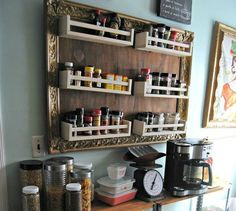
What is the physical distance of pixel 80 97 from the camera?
129 cm

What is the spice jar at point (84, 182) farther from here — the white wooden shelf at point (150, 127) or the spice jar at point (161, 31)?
the spice jar at point (161, 31)

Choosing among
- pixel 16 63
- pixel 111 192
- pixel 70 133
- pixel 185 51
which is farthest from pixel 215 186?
pixel 16 63

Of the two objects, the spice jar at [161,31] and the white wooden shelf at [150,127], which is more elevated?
the spice jar at [161,31]

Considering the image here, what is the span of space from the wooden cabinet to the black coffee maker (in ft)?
0.54

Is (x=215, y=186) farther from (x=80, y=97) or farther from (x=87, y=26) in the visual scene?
(x=87, y=26)

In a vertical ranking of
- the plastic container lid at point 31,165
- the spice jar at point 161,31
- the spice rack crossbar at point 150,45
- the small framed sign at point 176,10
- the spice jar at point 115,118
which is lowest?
the plastic container lid at point 31,165

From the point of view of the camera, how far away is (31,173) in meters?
1.09

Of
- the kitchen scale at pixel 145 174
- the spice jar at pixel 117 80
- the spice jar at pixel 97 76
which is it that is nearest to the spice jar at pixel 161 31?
the spice jar at pixel 117 80

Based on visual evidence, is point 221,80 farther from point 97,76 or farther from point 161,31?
point 97,76

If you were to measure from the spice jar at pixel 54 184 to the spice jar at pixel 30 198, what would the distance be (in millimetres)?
74

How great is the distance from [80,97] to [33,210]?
0.62 metres

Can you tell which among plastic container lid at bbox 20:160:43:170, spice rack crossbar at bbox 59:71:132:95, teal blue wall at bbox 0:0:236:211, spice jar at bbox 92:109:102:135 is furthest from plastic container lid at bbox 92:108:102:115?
plastic container lid at bbox 20:160:43:170

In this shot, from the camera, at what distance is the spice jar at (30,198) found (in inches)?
39.3

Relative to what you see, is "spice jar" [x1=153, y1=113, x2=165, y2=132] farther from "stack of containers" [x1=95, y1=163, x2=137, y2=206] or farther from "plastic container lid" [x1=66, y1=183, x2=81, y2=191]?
"plastic container lid" [x1=66, y1=183, x2=81, y2=191]
